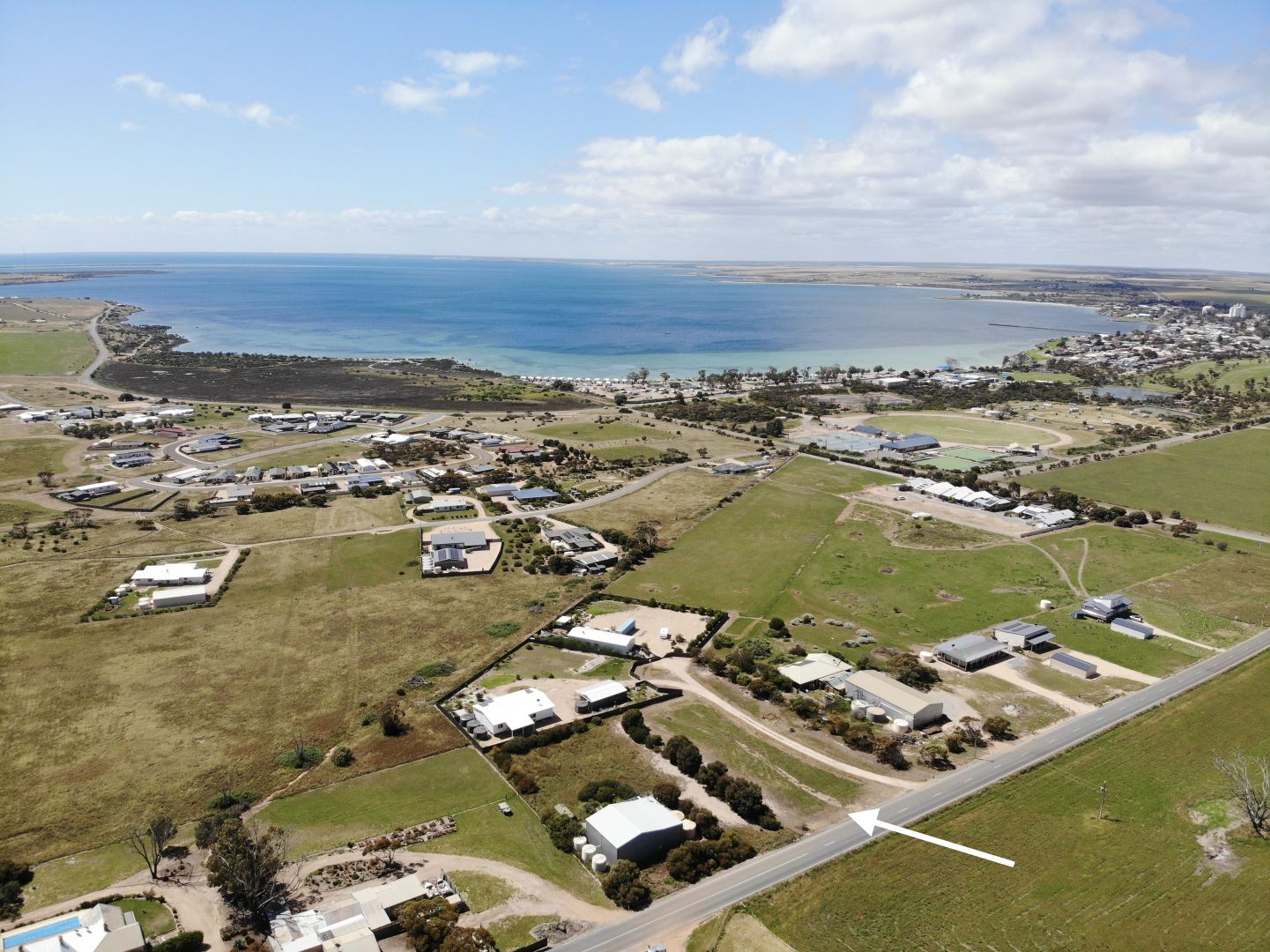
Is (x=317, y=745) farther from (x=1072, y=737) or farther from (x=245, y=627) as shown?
(x=1072, y=737)

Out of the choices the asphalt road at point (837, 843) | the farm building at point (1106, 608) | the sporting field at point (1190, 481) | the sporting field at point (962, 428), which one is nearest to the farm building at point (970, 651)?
the asphalt road at point (837, 843)

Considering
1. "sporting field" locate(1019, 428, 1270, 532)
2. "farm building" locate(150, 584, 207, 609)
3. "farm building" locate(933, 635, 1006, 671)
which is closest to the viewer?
"farm building" locate(933, 635, 1006, 671)

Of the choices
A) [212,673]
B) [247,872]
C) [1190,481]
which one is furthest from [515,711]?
[1190,481]

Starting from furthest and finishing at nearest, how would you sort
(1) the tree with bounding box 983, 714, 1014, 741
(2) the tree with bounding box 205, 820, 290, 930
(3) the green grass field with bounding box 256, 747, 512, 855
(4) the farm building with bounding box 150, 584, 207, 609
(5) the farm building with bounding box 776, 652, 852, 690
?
(4) the farm building with bounding box 150, 584, 207, 609, (5) the farm building with bounding box 776, 652, 852, 690, (1) the tree with bounding box 983, 714, 1014, 741, (3) the green grass field with bounding box 256, 747, 512, 855, (2) the tree with bounding box 205, 820, 290, 930

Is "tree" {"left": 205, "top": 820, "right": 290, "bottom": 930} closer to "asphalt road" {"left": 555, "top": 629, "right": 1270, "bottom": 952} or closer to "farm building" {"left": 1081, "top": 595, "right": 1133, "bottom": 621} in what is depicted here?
"asphalt road" {"left": 555, "top": 629, "right": 1270, "bottom": 952}

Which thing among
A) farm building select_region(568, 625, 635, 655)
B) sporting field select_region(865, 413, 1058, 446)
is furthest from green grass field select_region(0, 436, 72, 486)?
sporting field select_region(865, 413, 1058, 446)

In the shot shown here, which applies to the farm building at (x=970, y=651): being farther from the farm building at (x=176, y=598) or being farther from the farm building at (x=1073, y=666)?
the farm building at (x=176, y=598)

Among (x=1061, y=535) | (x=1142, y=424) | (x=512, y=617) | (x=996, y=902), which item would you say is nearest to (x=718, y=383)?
(x=1142, y=424)
